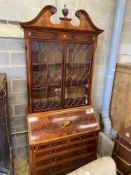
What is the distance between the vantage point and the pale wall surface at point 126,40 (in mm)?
2100

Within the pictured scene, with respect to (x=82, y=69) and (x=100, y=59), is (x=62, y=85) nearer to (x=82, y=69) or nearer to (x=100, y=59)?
(x=82, y=69)

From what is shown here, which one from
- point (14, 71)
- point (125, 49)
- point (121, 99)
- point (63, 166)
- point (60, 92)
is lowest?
point (63, 166)

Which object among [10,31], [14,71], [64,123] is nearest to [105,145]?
[64,123]

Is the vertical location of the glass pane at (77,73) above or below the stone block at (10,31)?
below

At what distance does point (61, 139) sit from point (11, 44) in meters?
1.13

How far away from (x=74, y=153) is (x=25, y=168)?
0.69 metres

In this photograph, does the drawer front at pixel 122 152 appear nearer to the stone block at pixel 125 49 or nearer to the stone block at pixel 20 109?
the stone block at pixel 20 109

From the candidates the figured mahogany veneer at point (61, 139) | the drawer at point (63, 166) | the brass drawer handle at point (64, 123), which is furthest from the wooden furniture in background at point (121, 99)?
the brass drawer handle at point (64, 123)

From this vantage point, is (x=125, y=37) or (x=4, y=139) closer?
(x=4, y=139)

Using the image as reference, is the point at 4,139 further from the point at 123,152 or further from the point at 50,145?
the point at 123,152

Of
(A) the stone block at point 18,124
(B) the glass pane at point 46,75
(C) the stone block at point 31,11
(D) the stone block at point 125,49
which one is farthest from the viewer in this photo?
(D) the stone block at point 125,49

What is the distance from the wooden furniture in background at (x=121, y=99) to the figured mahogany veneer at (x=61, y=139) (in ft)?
1.62

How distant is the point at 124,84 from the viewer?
2039 mm

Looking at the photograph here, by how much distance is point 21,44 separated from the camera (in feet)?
5.64
